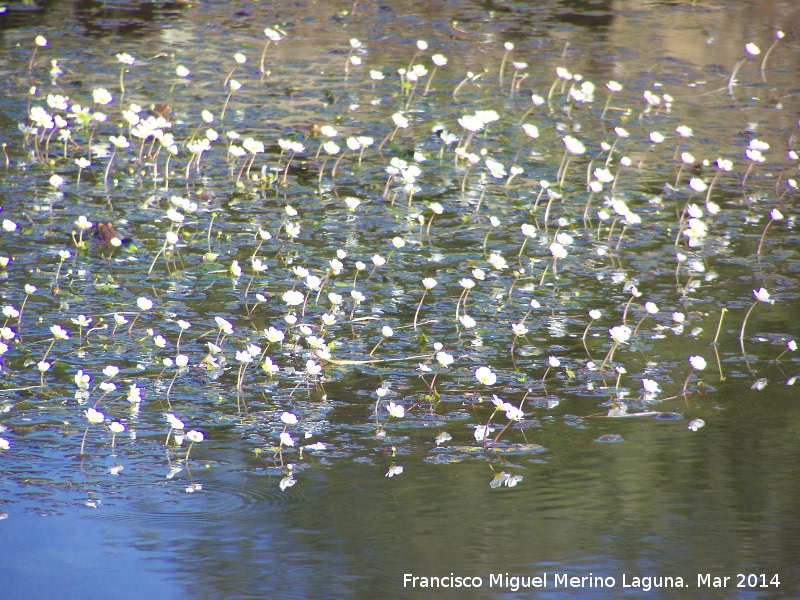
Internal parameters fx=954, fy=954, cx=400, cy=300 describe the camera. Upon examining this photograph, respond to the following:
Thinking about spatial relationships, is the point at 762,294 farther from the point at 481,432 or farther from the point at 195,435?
the point at 195,435

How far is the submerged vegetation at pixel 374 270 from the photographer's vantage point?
12.0 feet

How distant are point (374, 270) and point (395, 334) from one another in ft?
2.55

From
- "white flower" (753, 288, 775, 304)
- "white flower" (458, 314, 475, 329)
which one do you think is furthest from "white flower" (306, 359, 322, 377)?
"white flower" (753, 288, 775, 304)

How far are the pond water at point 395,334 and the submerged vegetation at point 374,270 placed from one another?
0.02m

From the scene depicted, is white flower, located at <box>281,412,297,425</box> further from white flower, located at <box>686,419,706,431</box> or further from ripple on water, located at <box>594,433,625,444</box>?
white flower, located at <box>686,419,706,431</box>

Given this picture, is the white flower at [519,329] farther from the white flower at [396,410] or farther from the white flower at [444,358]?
the white flower at [396,410]

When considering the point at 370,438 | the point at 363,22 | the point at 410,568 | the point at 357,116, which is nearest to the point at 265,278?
the point at 370,438

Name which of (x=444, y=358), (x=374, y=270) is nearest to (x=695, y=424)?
(x=444, y=358)

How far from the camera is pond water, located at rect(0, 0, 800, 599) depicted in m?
2.93

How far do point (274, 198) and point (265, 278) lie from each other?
1195 millimetres

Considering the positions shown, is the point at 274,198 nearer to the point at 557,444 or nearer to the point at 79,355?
the point at 79,355

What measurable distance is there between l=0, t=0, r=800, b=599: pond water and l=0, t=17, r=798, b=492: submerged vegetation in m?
0.02

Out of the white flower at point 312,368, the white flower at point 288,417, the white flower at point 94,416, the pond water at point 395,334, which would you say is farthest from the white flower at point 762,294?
the white flower at point 94,416

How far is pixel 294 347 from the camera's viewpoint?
164 inches
